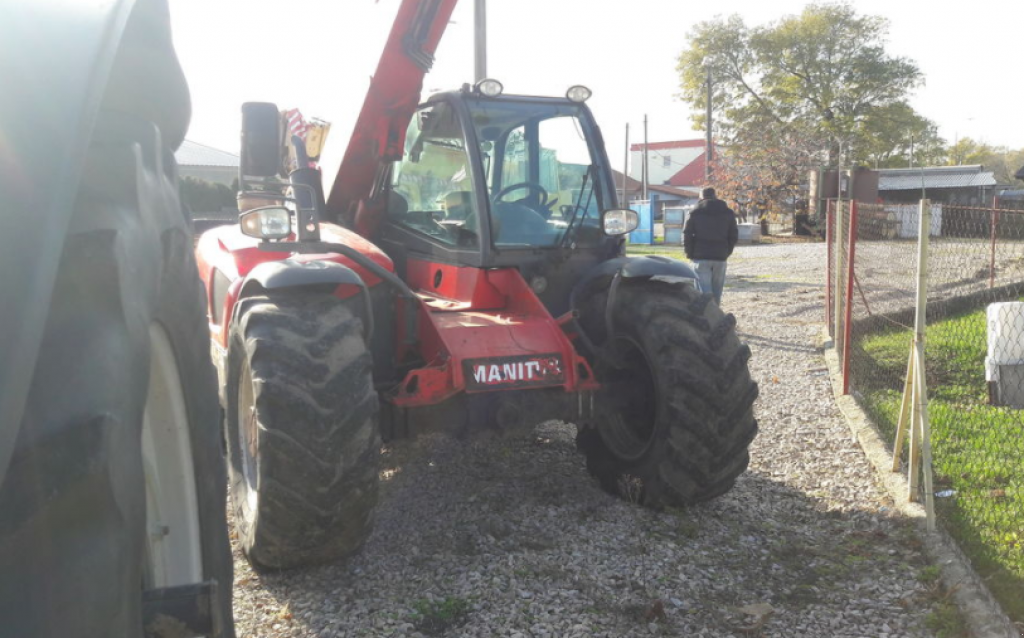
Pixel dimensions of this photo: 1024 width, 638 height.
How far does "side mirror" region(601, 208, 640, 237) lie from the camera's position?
5230 mm

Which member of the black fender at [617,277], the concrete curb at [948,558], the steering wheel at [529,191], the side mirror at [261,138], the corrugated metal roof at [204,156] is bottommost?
the concrete curb at [948,558]

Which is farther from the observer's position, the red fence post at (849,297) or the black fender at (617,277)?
the red fence post at (849,297)

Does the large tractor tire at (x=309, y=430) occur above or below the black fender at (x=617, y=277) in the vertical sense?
below

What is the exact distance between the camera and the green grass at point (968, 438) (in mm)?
4383

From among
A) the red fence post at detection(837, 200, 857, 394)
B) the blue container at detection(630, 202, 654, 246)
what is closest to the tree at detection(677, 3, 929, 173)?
the blue container at detection(630, 202, 654, 246)

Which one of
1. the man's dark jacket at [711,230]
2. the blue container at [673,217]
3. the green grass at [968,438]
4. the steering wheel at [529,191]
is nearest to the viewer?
the green grass at [968,438]

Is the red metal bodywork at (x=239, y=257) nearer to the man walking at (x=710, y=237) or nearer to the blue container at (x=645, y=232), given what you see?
the man walking at (x=710, y=237)

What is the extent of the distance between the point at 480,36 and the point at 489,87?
942 centimetres

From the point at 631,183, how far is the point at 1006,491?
64750mm

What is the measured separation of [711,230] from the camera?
10734 mm

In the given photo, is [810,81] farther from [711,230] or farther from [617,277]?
[617,277]

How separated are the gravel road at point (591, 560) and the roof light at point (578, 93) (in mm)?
2310

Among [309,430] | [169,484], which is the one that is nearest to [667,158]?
[309,430]

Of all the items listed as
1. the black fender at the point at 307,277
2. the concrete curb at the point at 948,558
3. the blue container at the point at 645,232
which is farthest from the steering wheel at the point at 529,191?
the blue container at the point at 645,232
